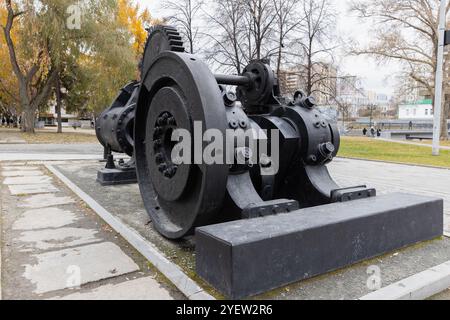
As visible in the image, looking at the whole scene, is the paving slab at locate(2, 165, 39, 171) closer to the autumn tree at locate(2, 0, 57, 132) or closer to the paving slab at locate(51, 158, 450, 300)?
the paving slab at locate(51, 158, 450, 300)

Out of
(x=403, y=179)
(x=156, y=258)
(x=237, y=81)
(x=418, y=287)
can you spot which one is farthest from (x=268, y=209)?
(x=403, y=179)

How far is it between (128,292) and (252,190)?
145 centimetres

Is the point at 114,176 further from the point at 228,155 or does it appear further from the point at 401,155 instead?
the point at 401,155

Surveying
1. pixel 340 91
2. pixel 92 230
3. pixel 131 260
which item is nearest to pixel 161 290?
pixel 131 260

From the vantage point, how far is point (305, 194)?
4320mm

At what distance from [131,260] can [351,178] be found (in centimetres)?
720

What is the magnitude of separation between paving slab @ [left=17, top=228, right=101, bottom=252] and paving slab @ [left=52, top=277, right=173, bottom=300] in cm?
125

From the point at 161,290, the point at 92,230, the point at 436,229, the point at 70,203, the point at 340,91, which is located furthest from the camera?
the point at 340,91

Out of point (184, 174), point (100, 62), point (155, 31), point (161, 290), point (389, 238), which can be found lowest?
point (161, 290)

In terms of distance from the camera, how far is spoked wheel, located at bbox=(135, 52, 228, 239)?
3.22 meters

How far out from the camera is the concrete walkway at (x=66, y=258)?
9.53 feet

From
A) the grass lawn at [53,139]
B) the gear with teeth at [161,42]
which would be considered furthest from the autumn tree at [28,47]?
the gear with teeth at [161,42]

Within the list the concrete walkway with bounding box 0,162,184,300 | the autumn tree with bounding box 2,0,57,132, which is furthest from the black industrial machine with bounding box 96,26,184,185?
the autumn tree with bounding box 2,0,57,132

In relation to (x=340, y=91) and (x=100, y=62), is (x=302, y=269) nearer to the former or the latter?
(x=340, y=91)
